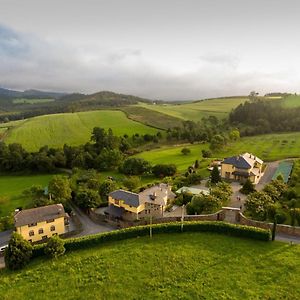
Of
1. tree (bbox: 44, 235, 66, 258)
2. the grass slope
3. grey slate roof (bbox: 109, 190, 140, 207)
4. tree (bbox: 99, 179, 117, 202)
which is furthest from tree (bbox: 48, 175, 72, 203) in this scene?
the grass slope

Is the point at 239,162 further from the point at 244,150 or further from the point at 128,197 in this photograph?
the point at 128,197

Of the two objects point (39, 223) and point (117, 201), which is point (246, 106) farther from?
point (39, 223)

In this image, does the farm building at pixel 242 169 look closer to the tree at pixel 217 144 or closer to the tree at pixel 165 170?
the tree at pixel 165 170

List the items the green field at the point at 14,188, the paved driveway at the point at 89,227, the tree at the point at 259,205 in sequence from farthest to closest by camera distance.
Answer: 1. the green field at the point at 14,188
2. the paved driveway at the point at 89,227
3. the tree at the point at 259,205

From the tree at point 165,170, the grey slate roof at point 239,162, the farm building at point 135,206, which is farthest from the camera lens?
the tree at point 165,170

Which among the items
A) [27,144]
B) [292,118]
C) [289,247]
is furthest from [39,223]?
[292,118]

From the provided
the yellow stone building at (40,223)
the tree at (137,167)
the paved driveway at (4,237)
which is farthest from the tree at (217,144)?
the paved driveway at (4,237)

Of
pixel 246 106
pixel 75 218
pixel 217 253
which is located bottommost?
pixel 75 218

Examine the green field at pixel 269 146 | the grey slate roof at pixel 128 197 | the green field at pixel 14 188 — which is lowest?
the green field at pixel 14 188
